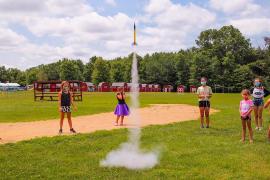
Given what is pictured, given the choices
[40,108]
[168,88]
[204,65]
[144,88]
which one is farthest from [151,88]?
[40,108]

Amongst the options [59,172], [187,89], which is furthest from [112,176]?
[187,89]

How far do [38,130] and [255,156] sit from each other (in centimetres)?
911

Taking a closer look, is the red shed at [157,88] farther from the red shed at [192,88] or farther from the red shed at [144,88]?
the red shed at [192,88]

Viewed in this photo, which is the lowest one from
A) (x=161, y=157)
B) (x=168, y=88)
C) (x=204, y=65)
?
(x=161, y=157)

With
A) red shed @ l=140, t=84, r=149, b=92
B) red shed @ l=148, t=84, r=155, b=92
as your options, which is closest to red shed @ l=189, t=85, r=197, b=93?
red shed @ l=148, t=84, r=155, b=92

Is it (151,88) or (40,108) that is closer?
(40,108)

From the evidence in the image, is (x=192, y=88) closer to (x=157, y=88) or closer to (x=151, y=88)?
(x=151, y=88)

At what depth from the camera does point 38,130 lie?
16.8 m

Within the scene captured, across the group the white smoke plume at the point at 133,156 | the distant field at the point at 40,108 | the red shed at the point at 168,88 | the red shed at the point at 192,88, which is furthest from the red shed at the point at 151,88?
the white smoke plume at the point at 133,156

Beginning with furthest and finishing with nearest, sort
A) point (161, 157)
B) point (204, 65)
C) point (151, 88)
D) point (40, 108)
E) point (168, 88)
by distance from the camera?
1. point (168, 88)
2. point (151, 88)
3. point (204, 65)
4. point (40, 108)
5. point (161, 157)

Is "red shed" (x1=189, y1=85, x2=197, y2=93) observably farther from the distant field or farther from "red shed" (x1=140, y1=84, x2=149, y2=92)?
the distant field

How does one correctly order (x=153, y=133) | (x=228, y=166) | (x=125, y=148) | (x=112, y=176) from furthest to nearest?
(x=153, y=133)
(x=125, y=148)
(x=228, y=166)
(x=112, y=176)

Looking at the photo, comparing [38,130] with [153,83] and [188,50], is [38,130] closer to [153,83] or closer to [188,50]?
[153,83]

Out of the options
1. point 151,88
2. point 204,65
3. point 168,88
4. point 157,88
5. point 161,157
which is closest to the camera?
point 161,157
